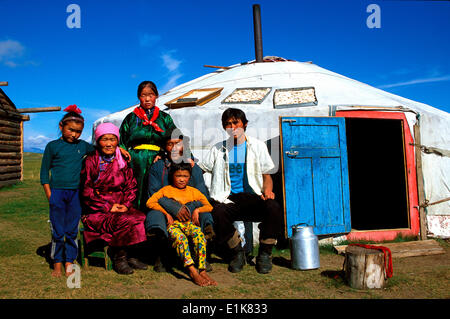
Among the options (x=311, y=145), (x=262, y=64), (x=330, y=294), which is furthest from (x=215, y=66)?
(x=330, y=294)

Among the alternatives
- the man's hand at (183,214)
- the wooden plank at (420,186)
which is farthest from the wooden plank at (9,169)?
the wooden plank at (420,186)

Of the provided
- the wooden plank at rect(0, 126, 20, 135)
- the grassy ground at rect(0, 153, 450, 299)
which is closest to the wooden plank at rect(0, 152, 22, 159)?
the wooden plank at rect(0, 126, 20, 135)

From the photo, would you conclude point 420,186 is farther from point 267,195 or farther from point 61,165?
point 61,165

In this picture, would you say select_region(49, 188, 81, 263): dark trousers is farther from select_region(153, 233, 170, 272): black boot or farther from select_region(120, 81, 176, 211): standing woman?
select_region(153, 233, 170, 272): black boot

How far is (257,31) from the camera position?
8219 mm

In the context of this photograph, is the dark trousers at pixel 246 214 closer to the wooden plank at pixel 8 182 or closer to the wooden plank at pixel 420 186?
the wooden plank at pixel 420 186

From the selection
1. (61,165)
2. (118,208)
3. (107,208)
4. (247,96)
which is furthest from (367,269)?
(247,96)

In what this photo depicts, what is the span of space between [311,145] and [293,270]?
1.71 meters

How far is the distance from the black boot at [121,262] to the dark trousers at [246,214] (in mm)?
953

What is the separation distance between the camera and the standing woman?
408cm

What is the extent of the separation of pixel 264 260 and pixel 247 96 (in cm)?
286

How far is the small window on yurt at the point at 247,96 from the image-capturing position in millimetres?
5514

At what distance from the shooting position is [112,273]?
371 cm

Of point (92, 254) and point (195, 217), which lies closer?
point (195, 217)
